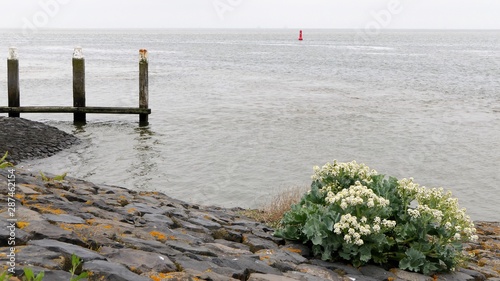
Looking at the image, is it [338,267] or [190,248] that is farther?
[338,267]

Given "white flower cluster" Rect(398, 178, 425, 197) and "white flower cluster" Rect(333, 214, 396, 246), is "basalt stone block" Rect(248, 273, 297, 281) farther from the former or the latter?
"white flower cluster" Rect(398, 178, 425, 197)

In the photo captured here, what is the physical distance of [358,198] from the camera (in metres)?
6.30

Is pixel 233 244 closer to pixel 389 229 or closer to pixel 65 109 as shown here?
pixel 389 229

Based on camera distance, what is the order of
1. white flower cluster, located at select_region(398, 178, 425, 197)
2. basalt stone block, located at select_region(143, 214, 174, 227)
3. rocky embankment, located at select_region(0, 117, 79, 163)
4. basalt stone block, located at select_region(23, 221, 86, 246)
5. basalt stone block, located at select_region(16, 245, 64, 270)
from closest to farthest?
basalt stone block, located at select_region(16, 245, 64, 270)
basalt stone block, located at select_region(23, 221, 86, 246)
white flower cluster, located at select_region(398, 178, 425, 197)
basalt stone block, located at select_region(143, 214, 174, 227)
rocky embankment, located at select_region(0, 117, 79, 163)

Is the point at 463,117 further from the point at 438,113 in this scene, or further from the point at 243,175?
the point at 243,175

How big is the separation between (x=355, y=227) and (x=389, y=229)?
1.81 ft

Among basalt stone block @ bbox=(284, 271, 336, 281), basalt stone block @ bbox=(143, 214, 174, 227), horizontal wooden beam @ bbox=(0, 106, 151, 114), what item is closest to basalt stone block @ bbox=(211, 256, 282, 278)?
basalt stone block @ bbox=(284, 271, 336, 281)

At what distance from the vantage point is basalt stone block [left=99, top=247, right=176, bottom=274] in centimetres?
489

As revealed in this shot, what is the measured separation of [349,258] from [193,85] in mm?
31262

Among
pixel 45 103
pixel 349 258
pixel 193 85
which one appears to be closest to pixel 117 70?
pixel 193 85

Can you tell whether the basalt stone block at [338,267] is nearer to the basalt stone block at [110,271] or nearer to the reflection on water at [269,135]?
the basalt stone block at [110,271]

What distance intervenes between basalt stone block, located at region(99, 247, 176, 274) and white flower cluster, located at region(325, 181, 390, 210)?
2.18 meters

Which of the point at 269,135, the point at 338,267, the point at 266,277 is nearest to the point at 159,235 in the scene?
the point at 266,277

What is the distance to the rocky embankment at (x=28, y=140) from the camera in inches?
593
